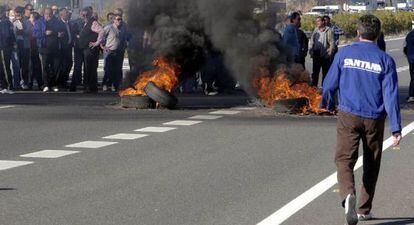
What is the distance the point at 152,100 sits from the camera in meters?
21.0

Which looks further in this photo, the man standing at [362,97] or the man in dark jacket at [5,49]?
the man in dark jacket at [5,49]

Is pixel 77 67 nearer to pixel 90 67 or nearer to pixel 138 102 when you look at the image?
pixel 90 67

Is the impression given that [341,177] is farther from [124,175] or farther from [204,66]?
[204,66]

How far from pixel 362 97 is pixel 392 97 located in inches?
10.7

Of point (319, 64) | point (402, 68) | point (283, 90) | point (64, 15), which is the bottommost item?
point (402, 68)

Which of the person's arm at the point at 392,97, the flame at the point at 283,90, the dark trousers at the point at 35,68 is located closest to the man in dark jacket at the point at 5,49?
the dark trousers at the point at 35,68

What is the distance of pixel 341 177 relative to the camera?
9.34 m

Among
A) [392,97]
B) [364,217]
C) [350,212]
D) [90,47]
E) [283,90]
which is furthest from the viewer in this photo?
[90,47]

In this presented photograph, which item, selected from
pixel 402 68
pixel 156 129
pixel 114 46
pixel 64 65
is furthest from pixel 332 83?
pixel 402 68

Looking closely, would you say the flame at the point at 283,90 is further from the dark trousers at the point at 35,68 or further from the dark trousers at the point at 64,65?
the dark trousers at the point at 35,68

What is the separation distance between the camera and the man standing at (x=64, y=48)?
2597 cm

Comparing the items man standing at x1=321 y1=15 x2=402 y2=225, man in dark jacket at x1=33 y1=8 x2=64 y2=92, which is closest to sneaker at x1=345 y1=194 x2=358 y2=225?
man standing at x1=321 y1=15 x2=402 y2=225

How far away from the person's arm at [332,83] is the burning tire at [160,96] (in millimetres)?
11311

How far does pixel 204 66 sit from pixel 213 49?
Result: 46.4 inches
